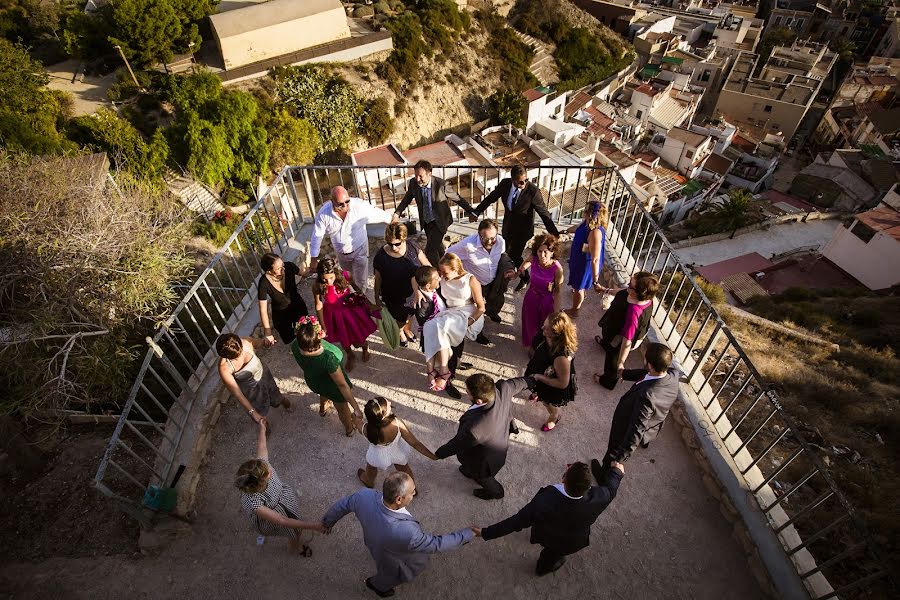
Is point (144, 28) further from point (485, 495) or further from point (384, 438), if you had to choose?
point (485, 495)

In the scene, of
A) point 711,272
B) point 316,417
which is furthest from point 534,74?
point 316,417

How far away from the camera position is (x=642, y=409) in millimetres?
3734

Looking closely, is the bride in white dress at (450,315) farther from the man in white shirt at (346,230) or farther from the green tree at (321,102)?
the green tree at (321,102)

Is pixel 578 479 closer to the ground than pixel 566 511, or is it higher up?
higher up

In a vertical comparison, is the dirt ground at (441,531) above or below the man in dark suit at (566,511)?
below

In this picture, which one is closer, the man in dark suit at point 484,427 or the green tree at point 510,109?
the man in dark suit at point 484,427

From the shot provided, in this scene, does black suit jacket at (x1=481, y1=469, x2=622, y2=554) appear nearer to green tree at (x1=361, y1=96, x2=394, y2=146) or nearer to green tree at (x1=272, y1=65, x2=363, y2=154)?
green tree at (x1=272, y1=65, x2=363, y2=154)

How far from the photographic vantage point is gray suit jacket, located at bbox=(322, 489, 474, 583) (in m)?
3.08

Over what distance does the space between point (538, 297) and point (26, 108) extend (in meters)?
24.4

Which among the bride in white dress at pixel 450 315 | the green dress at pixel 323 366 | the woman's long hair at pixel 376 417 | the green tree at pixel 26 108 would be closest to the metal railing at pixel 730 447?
the green dress at pixel 323 366

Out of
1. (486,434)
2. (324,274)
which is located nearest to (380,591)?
(486,434)

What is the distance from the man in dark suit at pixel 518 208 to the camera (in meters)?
5.62

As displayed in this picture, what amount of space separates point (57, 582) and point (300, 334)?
10.2 feet

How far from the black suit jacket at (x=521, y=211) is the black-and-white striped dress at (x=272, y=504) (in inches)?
161
